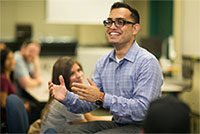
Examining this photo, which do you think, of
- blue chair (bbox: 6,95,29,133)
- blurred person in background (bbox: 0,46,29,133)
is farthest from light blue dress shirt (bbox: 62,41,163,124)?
blurred person in background (bbox: 0,46,29,133)

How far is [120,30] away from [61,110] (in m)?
0.72

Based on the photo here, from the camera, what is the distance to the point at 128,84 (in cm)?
205

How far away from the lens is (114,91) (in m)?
2.14

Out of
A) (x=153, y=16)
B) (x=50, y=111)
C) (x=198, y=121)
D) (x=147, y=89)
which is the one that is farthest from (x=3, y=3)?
(x=147, y=89)

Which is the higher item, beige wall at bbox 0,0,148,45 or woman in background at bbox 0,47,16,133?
beige wall at bbox 0,0,148,45

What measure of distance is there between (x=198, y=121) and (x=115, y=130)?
3240mm

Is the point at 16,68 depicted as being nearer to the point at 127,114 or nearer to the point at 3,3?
the point at 127,114

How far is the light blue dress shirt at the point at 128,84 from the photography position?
1.88 m

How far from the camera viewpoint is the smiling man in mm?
1881

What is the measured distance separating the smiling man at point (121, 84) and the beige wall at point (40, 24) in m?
6.66

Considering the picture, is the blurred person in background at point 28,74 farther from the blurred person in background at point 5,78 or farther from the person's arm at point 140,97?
the person's arm at point 140,97

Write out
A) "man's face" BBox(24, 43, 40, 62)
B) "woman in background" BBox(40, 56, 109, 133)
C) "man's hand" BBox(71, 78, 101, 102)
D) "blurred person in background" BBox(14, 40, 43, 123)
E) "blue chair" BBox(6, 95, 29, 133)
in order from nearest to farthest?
"man's hand" BBox(71, 78, 101, 102)
"woman in background" BBox(40, 56, 109, 133)
"blue chair" BBox(6, 95, 29, 133)
"blurred person in background" BBox(14, 40, 43, 123)
"man's face" BBox(24, 43, 40, 62)

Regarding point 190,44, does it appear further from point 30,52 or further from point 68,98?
point 68,98

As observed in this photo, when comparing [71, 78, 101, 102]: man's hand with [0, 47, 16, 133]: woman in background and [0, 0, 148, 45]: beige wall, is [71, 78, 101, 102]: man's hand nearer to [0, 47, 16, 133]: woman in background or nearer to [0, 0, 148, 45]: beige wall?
[0, 47, 16, 133]: woman in background
